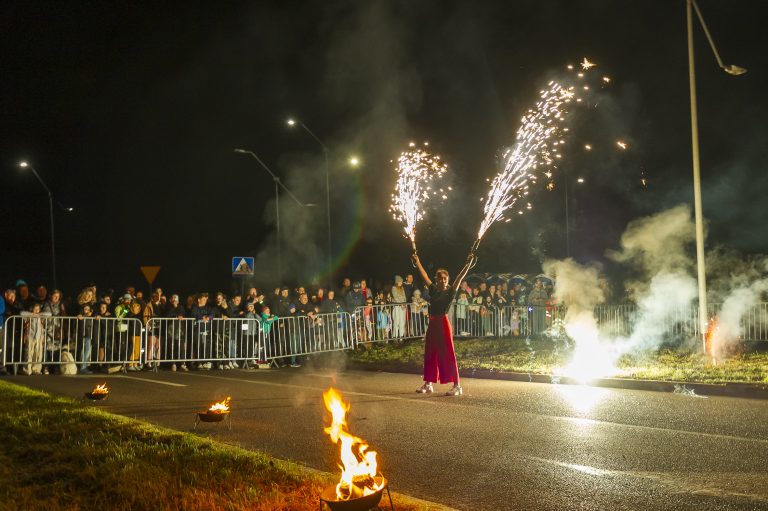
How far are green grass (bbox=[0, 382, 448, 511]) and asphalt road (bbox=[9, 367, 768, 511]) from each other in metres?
0.78

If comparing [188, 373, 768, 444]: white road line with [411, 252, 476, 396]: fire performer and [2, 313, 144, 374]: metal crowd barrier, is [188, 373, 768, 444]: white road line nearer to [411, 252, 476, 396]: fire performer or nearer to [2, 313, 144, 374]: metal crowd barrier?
[411, 252, 476, 396]: fire performer

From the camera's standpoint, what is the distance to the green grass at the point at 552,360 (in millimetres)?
13227

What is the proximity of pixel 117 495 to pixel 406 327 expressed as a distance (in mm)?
15754

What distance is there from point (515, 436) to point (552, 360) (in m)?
8.71

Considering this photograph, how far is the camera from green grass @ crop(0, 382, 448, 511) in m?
4.89

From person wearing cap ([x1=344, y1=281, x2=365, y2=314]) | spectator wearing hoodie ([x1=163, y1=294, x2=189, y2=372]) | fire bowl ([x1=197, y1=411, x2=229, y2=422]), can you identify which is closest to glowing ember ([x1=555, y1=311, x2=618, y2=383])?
person wearing cap ([x1=344, y1=281, x2=365, y2=314])

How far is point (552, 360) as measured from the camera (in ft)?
53.2

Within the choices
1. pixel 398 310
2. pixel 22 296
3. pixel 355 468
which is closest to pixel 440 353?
pixel 355 468

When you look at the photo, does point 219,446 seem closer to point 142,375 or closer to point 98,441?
point 98,441

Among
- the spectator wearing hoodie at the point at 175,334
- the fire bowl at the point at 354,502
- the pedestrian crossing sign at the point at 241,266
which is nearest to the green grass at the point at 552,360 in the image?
the spectator wearing hoodie at the point at 175,334

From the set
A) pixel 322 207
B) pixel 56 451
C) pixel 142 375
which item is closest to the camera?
pixel 56 451

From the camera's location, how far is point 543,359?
1645cm

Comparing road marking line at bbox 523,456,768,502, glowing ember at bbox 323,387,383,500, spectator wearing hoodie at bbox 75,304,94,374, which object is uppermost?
spectator wearing hoodie at bbox 75,304,94,374

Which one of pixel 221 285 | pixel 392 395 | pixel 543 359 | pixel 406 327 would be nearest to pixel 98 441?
pixel 392 395
